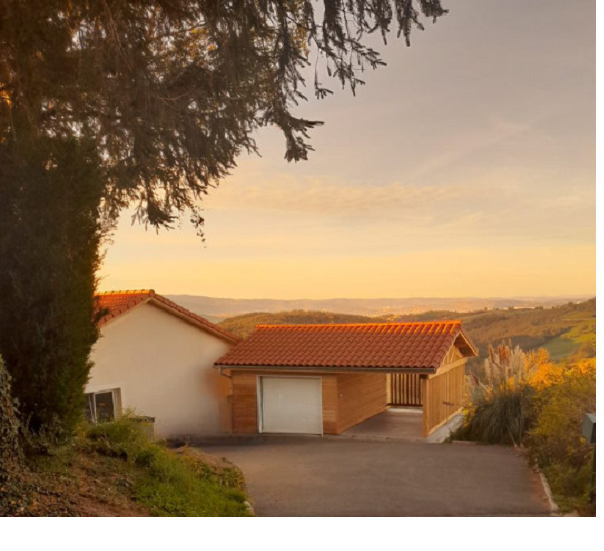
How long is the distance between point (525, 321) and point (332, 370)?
4806mm

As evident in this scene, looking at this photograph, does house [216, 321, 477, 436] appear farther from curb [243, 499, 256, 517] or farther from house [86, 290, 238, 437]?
curb [243, 499, 256, 517]

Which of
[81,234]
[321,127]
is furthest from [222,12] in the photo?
[81,234]

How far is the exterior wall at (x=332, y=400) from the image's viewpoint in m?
11.1

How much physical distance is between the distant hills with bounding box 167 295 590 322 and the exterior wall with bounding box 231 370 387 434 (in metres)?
3.66

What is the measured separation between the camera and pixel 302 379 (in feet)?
39.3

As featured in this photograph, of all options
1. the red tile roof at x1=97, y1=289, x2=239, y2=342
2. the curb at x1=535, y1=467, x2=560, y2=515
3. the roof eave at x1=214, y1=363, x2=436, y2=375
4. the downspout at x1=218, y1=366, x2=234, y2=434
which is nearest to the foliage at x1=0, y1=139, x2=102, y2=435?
the red tile roof at x1=97, y1=289, x2=239, y2=342

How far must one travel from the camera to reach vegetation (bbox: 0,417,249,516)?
17.6 feet

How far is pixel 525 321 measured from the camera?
7.16 m

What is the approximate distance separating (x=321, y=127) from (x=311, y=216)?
90 cm

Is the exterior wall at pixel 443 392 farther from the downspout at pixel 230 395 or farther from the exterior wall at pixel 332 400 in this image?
the downspout at pixel 230 395

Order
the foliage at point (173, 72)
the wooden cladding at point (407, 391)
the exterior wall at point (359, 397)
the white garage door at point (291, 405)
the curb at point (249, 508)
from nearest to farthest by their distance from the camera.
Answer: the curb at point (249, 508) < the foliage at point (173, 72) < the white garage door at point (291, 405) < the exterior wall at point (359, 397) < the wooden cladding at point (407, 391)

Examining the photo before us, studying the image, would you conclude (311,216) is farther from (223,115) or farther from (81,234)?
(81,234)

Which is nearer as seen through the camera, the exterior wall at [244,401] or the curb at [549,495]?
the curb at [549,495]

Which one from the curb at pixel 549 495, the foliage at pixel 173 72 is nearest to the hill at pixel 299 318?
the foliage at pixel 173 72
